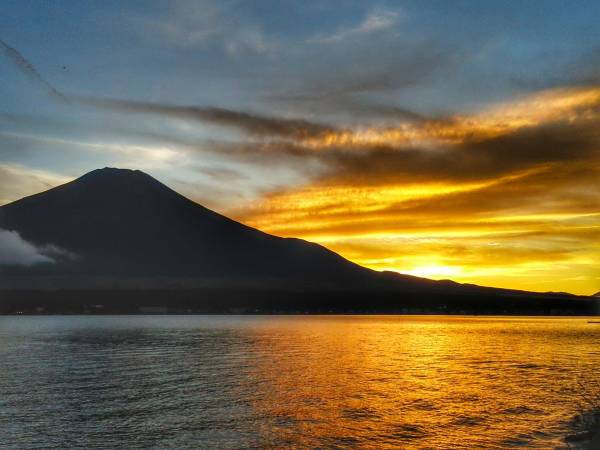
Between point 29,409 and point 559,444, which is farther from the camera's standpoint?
point 29,409

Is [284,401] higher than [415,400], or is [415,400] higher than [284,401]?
[415,400]

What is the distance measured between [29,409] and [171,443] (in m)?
14.1

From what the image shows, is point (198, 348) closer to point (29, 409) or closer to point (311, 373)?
point (311, 373)

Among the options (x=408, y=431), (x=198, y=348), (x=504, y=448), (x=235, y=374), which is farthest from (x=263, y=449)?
(x=198, y=348)

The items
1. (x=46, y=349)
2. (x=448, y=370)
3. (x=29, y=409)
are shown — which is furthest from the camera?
(x=46, y=349)

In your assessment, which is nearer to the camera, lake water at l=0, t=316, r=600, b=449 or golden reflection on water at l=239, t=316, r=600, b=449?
lake water at l=0, t=316, r=600, b=449

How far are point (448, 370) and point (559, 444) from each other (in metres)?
35.6

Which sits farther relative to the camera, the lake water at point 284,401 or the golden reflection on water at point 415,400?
the golden reflection on water at point 415,400

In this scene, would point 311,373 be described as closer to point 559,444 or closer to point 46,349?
point 559,444

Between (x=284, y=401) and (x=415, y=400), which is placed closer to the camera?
(x=284, y=401)

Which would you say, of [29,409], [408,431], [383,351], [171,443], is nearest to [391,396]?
[408,431]

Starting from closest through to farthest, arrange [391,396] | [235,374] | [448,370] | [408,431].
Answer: [408,431] < [391,396] < [235,374] < [448,370]

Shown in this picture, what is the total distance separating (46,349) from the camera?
88.7m

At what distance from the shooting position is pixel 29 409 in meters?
39.5
